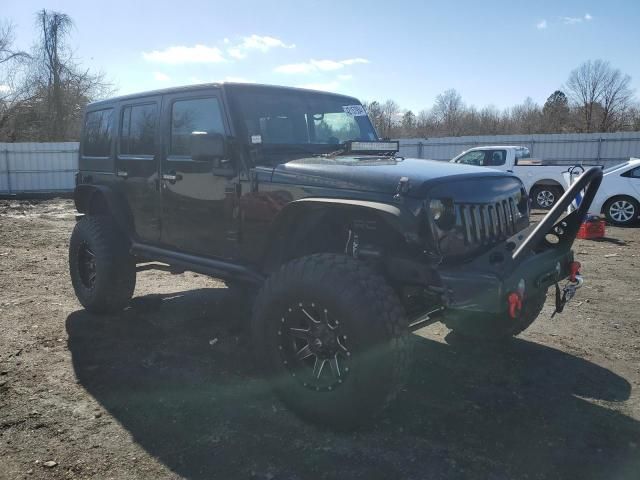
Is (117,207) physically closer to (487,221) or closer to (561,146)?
(487,221)

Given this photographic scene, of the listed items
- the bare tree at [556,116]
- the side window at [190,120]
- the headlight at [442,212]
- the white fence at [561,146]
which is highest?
the bare tree at [556,116]

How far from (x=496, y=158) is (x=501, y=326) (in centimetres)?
Answer: 1203

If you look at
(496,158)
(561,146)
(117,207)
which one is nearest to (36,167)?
(496,158)

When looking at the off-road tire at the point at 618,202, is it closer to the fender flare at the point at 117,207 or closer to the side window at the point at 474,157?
the side window at the point at 474,157

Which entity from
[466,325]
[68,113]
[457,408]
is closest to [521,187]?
[466,325]

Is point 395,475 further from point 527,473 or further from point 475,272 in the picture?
point 475,272

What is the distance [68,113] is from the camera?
28.7m

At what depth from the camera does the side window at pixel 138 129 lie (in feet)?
15.4

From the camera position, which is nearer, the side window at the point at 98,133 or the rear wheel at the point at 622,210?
the side window at the point at 98,133

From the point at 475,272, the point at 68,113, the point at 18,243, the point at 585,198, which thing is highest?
the point at 68,113

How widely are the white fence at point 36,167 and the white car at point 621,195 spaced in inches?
701

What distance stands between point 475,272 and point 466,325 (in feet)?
5.49

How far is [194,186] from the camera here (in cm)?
423

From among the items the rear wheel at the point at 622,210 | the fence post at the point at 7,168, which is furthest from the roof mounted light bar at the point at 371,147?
the fence post at the point at 7,168
